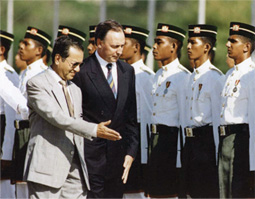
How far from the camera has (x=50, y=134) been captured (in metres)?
5.98

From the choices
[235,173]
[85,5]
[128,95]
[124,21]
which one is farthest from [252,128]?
[85,5]

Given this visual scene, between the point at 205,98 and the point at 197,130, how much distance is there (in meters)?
0.36

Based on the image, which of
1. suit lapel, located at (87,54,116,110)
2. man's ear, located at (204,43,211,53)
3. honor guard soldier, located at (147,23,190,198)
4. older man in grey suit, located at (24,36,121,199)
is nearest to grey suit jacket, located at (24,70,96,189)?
older man in grey suit, located at (24,36,121,199)

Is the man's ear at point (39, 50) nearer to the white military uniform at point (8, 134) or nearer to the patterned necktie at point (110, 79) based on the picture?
the white military uniform at point (8, 134)

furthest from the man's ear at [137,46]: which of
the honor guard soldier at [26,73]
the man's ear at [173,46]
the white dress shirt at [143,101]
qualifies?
the honor guard soldier at [26,73]

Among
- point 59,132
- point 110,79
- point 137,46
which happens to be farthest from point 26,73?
point 59,132

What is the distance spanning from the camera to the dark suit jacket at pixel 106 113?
21.5ft

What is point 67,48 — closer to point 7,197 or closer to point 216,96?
point 216,96

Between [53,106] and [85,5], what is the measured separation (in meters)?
36.1

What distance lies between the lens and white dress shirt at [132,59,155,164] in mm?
9469

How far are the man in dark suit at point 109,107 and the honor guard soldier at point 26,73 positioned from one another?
324 centimetres

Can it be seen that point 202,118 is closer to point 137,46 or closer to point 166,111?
point 166,111

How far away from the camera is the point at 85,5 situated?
41562mm

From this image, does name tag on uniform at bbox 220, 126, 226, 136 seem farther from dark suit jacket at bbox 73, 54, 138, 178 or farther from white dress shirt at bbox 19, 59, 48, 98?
white dress shirt at bbox 19, 59, 48, 98
